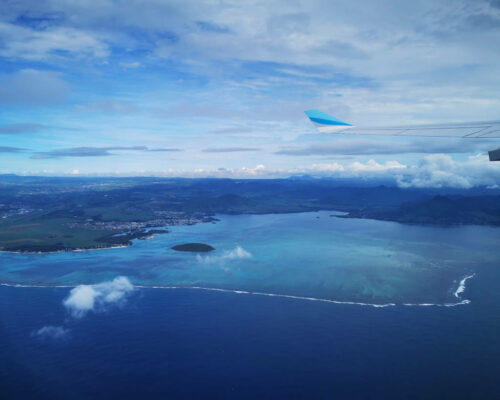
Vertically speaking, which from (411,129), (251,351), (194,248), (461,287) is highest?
(411,129)

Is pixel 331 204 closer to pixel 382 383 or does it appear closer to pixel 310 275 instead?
pixel 310 275

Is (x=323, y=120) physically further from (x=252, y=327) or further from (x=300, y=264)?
(x=300, y=264)

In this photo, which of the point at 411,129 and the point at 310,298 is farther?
the point at 310,298

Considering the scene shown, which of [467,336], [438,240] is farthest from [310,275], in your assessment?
[438,240]

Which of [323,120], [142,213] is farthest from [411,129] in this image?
[142,213]

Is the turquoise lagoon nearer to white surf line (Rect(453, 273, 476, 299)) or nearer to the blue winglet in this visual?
white surf line (Rect(453, 273, 476, 299))

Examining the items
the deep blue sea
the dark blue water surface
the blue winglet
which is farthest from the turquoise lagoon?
the blue winglet
